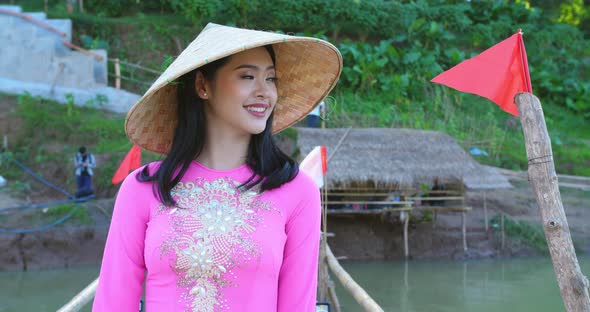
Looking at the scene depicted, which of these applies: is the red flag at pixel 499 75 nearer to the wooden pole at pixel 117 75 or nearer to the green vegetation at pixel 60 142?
the green vegetation at pixel 60 142

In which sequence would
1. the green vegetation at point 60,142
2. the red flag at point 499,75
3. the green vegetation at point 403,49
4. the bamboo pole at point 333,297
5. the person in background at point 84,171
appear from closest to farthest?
the red flag at point 499,75, the bamboo pole at point 333,297, the person in background at point 84,171, the green vegetation at point 60,142, the green vegetation at point 403,49

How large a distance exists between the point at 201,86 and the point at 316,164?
477cm

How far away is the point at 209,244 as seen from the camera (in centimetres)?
145

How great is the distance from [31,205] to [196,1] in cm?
632

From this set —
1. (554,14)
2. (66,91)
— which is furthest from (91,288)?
(554,14)

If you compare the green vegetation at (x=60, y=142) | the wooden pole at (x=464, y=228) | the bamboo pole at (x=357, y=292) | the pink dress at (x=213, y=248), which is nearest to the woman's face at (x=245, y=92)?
the pink dress at (x=213, y=248)

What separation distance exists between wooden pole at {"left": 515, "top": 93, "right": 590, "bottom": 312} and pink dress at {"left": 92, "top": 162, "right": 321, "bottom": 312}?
1519mm

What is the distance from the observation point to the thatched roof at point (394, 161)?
34.7 ft

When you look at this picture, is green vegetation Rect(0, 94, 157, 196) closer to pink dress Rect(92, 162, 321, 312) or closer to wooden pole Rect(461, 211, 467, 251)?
wooden pole Rect(461, 211, 467, 251)

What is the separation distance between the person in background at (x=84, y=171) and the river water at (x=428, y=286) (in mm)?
1227

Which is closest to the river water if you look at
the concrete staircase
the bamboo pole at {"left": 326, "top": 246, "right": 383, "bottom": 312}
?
the bamboo pole at {"left": 326, "top": 246, "right": 383, "bottom": 312}

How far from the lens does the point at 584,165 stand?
14094mm

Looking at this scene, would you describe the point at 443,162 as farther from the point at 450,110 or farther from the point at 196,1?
the point at 196,1

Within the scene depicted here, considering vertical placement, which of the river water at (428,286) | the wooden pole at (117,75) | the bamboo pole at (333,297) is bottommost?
the river water at (428,286)
